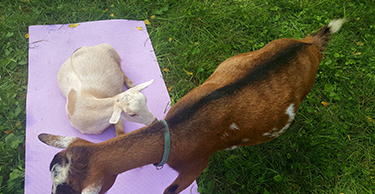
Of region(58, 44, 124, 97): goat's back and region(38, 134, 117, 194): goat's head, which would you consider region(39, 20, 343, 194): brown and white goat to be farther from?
region(58, 44, 124, 97): goat's back

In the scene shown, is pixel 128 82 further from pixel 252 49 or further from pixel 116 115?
pixel 252 49

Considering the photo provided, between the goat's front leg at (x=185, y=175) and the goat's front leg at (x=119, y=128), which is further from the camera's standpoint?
the goat's front leg at (x=119, y=128)

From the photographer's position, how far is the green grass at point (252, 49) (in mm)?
2990

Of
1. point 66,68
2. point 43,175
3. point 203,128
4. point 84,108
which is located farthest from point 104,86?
point 203,128

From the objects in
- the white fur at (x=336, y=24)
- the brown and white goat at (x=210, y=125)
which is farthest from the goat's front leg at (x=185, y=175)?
the white fur at (x=336, y=24)

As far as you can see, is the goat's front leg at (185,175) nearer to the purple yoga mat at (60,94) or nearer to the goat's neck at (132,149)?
the goat's neck at (132,149)

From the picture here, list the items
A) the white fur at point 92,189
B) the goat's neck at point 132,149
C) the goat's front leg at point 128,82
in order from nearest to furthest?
the white fur at point 92,189 < the goat's neck at point 132,149 < the goat's front leg at point 128,82

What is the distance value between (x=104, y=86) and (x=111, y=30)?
4.75 feet

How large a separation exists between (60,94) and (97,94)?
80cm

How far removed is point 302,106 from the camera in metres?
3.57

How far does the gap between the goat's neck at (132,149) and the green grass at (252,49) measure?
1169mm

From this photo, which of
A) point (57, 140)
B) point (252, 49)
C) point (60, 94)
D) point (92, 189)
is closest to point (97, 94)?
point (60, 94)

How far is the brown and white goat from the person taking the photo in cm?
182

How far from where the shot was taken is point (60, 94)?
10.6 ft
